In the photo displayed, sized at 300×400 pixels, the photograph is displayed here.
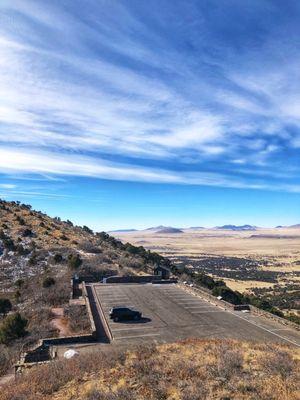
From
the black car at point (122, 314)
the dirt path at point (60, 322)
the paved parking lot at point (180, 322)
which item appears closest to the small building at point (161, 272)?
the paved parking lot at point (180, 322)

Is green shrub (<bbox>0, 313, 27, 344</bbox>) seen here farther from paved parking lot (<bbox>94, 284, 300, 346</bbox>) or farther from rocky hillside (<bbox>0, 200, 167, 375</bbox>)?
paved parking lot (<bbox>94, 284, 300, 346</bbox>)

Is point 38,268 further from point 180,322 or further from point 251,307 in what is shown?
point 251,307

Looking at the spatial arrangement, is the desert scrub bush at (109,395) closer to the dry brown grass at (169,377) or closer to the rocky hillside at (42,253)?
the dry brown grass at (169,377)

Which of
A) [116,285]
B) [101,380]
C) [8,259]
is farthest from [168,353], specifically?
[8,259]

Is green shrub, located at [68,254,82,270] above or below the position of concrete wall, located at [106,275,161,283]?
above

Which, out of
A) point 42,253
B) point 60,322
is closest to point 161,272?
point 42,253

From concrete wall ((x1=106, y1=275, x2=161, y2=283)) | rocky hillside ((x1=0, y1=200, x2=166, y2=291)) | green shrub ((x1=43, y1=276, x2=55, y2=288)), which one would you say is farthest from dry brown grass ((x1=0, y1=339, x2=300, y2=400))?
concrete wall ((x1=106, y1=275, x2=161, y2=283))
